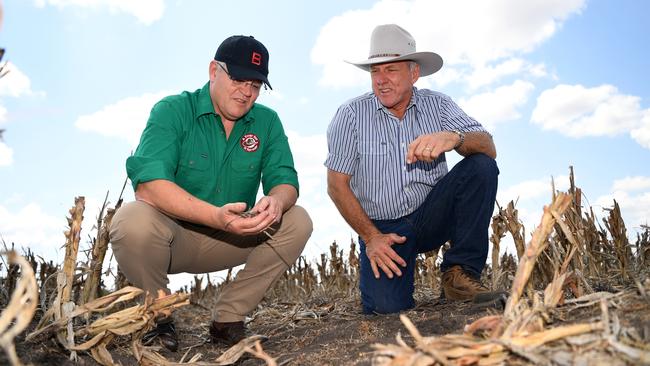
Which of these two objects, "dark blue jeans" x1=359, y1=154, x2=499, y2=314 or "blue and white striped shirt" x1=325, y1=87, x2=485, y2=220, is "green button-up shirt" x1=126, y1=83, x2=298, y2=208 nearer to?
"blue and white striped shirt" x1=325, y1=87, x2=485, y2=220

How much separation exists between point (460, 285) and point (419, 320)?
27.7 inches

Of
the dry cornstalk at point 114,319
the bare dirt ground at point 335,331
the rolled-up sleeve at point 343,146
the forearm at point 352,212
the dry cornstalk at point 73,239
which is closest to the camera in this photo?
the bare dirt ground at point 335,331

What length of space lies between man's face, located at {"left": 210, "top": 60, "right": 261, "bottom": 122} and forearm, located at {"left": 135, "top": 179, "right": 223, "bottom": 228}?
74cm

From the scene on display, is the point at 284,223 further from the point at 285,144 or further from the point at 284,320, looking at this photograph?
the point at 284,320

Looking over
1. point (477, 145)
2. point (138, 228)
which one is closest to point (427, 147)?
point (477, 145)

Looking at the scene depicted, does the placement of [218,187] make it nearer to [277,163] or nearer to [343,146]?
[277,163]

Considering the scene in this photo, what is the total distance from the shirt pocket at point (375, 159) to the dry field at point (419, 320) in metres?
1.07

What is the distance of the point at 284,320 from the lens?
201 inches

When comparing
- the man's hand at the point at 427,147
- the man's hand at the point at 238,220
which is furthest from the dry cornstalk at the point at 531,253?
the man's hand at the point at 238,220

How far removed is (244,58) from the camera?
13.1 ft

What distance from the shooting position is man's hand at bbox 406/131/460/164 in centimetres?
359

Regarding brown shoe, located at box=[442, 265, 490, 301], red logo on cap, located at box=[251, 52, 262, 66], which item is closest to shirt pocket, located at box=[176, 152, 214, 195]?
red logo on cap, located at box=[251, 52, 262, 66]

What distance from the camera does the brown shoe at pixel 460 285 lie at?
14.4 feet

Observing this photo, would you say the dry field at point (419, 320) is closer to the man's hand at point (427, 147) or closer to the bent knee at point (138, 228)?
the bent knee at point (138, 228)
